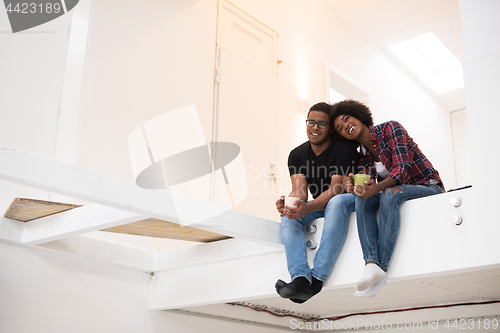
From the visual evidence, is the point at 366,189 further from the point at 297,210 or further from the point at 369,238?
the point at 297,210

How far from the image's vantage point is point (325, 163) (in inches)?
100

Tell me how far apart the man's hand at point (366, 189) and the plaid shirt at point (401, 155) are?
0.41 feet

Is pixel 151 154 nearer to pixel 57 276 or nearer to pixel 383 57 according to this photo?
pixel 57 276

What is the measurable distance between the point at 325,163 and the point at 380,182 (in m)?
0.44

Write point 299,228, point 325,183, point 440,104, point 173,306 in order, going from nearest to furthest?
point 299,228, point 325,183, point 173,306, point 440,104

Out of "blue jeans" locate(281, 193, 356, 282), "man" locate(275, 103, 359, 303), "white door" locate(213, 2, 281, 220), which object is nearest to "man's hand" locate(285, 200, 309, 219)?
"man" locate(275, 103, 359, 303)

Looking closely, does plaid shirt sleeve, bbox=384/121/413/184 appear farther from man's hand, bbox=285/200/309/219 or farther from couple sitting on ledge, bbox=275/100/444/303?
man's hand, bbox=285/200/309/219

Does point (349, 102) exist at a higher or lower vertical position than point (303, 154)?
higher

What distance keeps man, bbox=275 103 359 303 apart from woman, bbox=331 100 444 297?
0.08m

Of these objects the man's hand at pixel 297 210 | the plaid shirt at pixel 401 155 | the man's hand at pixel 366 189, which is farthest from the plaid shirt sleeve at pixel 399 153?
the man's hand at pixel 297 210

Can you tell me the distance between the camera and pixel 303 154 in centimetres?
265

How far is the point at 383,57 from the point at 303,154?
418 cm

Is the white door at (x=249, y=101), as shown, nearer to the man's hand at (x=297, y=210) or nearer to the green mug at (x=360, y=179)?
the man's hand at (x=297, y=210)

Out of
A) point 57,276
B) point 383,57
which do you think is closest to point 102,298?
point 57,276
